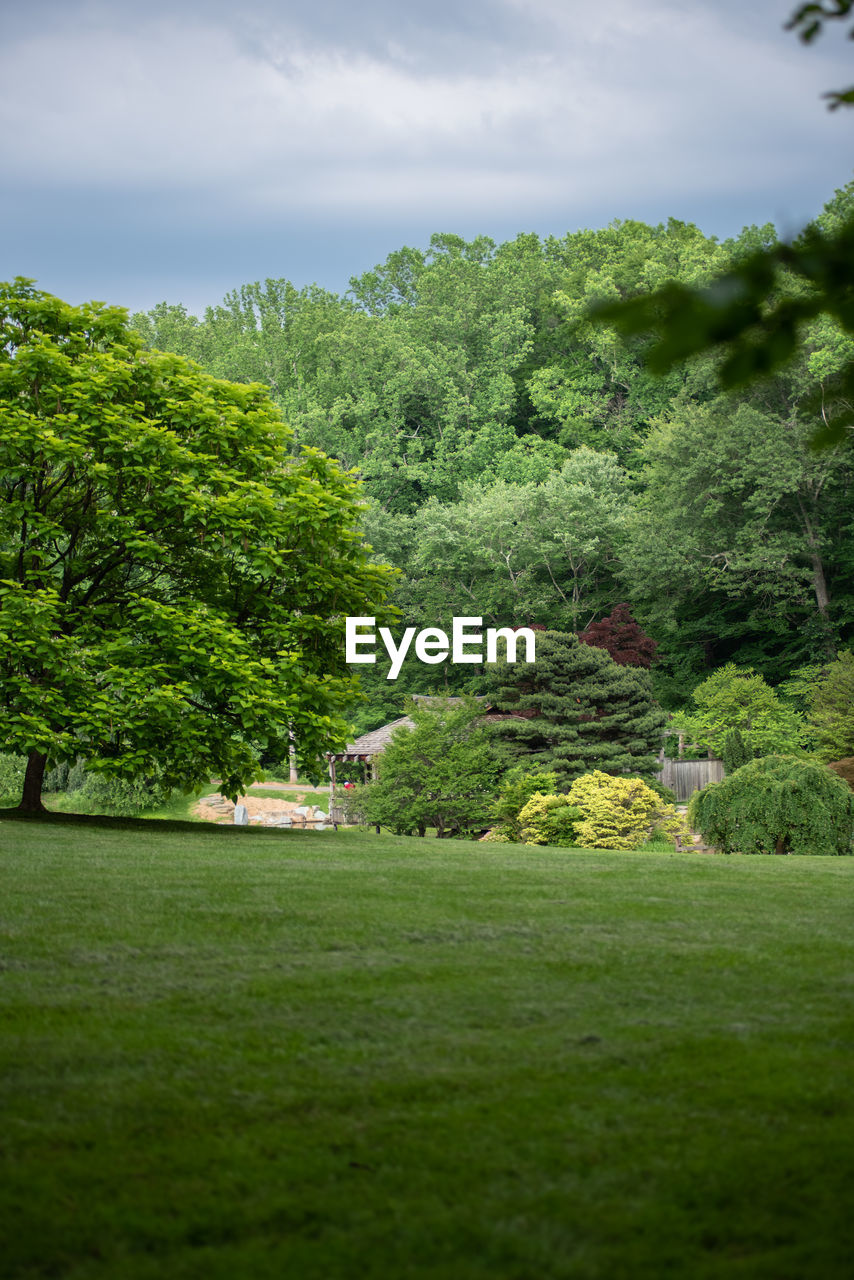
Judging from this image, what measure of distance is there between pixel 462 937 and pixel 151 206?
64600mm

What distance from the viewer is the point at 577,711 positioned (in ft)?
76.5

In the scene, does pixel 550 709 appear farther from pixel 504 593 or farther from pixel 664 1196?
pixel 664 1196

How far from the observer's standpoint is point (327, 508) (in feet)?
46.2

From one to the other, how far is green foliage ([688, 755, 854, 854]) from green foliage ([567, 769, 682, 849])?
3.63 metres

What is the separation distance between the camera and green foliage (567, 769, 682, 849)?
18641mm

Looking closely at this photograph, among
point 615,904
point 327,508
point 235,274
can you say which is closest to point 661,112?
point 327,508

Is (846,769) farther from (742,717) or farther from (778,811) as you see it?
(742,717)

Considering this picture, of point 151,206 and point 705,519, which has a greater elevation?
point 151,206

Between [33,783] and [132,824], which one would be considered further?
[33,783]

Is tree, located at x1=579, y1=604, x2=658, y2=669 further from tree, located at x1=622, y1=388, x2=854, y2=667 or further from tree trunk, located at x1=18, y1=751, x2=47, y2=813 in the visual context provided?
tree trunk, located at x1=18, y1=751, x2=47, y2=813

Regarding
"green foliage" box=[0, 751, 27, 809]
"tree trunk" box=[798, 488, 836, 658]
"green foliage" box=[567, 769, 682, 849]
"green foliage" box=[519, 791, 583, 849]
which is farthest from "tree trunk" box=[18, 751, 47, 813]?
"tree trunk" box=[798, 488, 836, 658]

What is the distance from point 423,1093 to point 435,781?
17971 mm

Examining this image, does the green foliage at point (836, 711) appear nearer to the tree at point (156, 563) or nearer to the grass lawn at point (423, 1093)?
the tree at point (156, 563)

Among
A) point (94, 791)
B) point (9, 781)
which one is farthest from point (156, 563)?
point (9, 781)
